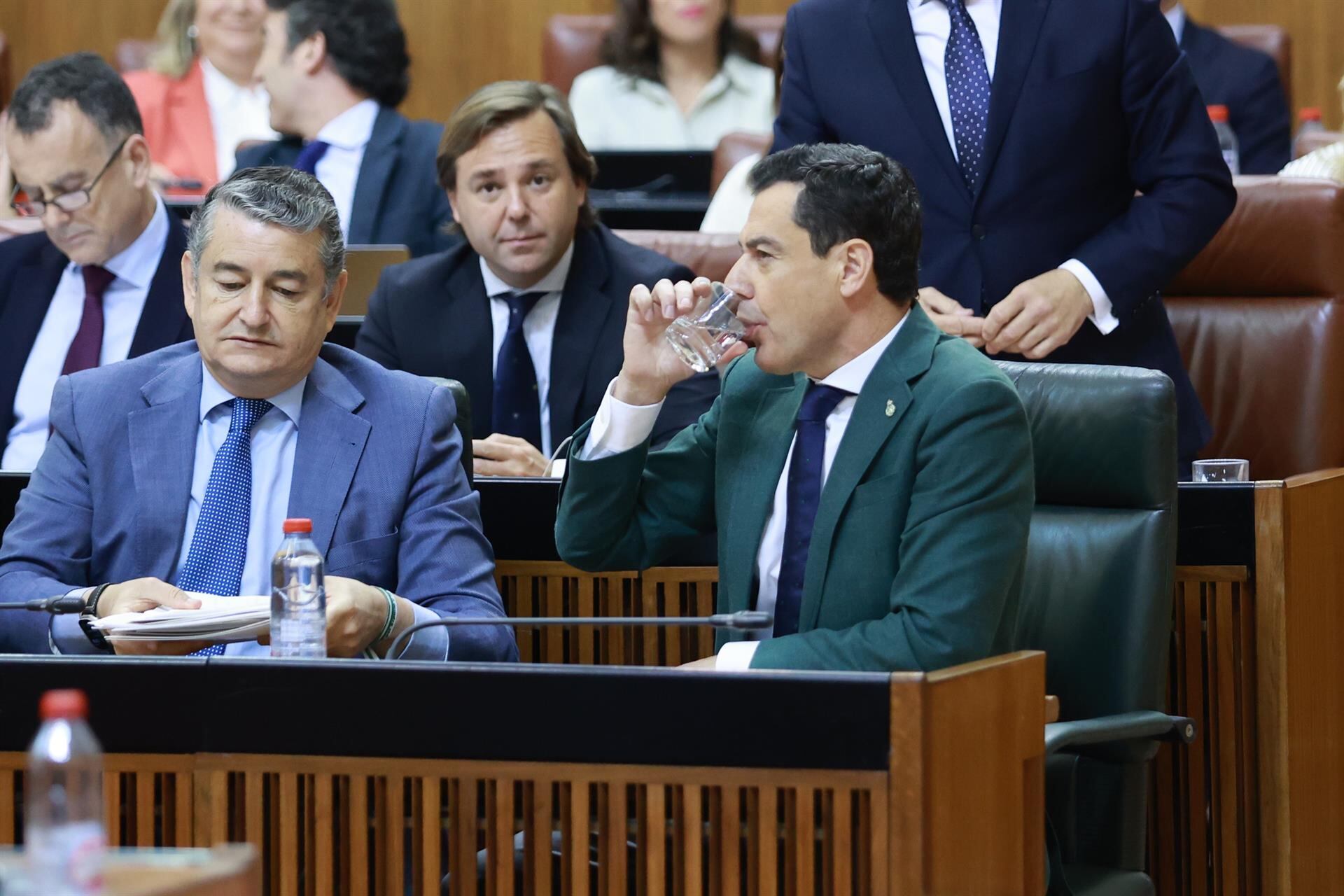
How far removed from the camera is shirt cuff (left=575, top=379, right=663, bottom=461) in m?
2.10

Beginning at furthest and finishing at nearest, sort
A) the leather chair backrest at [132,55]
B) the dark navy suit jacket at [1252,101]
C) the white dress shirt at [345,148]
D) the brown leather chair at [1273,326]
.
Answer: the leather chair backrest at [132,55] < the dark navy suit jacket at [1252,101] < the white dress shirt at [345,148] < the brown leather chair at [1273,326]

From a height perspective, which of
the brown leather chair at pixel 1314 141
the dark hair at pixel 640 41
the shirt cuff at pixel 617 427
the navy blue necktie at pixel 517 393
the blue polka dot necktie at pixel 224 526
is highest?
the dark hair at pixel 640 41

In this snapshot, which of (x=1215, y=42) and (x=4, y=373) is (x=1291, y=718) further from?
(x=1215, y=42)

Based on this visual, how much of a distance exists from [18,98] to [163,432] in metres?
1.45

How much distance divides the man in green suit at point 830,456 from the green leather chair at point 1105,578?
241 mm

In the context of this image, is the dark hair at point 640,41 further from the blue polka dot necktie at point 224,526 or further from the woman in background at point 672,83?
the blue polka dot necktie at point 224,526

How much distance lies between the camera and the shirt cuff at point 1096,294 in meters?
2.80

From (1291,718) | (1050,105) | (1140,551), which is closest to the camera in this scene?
(1140,551)

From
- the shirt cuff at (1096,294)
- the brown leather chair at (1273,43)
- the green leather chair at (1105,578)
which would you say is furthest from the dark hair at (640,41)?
the green leather chair at (1105,578)

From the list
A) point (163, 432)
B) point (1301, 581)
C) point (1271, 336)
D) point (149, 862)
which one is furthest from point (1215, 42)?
point (149, 862)

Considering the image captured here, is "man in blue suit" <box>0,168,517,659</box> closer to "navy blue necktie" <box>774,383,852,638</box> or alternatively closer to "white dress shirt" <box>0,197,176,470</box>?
"navy blue necktie" <box>774,383,852,638</box>

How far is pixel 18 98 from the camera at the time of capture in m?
3.45

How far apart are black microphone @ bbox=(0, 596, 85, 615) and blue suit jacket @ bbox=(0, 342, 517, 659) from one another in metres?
0.16

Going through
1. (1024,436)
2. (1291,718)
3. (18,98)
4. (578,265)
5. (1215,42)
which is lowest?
(1291,718)
